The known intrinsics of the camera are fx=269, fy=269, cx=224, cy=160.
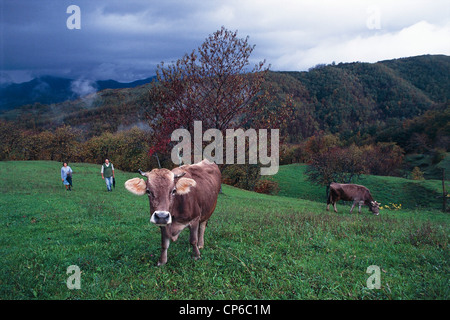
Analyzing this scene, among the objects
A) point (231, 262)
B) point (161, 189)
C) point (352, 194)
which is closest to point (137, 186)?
point (161, 189)

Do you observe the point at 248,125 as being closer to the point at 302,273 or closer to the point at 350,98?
the point at 302,273

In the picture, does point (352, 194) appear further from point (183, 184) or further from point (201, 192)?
point (183, 184)

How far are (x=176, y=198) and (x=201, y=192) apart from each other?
89 centimetres

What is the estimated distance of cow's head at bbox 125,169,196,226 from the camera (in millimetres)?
5305

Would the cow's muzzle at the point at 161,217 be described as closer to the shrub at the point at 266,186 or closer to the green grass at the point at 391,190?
the green grass at the point at 391,190

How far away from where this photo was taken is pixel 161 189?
5602 millimetres

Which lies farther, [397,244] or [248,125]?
[248,125]

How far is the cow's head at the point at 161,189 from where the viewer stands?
5.30 metres

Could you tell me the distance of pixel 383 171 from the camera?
2628 inches

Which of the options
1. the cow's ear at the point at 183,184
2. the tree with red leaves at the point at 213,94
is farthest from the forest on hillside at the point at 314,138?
the cow's ear at the point at 183,184

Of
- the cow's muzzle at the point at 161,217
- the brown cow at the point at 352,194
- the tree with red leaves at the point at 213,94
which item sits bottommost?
the brown cow at the point at 352,194

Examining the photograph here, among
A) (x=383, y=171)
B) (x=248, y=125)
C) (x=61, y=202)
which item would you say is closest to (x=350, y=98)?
(x=383, y=171)
